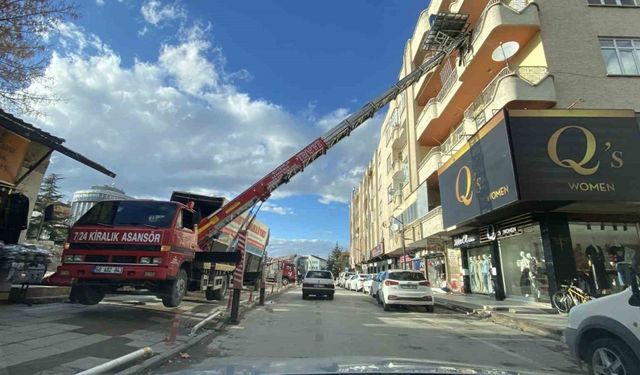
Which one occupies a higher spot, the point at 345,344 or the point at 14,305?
the point at 14,305

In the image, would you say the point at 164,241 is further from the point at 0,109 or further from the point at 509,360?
the point at 509,360

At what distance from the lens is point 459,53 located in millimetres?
21500

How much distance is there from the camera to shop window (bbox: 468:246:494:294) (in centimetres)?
2156

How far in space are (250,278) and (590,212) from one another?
16.0 meters

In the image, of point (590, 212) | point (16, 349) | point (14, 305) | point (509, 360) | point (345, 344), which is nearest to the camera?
point (16, 349)

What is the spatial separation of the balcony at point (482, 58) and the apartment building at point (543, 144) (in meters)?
0.06

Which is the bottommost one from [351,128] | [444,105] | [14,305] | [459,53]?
[14,305]

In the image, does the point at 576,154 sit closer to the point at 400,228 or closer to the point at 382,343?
the point at 382,343

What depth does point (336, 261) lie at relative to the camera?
335 feet

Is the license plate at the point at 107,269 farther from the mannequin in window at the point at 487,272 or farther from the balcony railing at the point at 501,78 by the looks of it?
the mannequin in window at the point at 487,272

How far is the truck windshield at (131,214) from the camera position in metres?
9.66

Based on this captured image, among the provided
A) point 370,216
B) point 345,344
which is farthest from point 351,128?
point 370,216

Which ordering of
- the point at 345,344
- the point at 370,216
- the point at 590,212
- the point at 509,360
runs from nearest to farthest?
the point at 509,360, the point at 345,344, the point at 590,212, the point at 370,216

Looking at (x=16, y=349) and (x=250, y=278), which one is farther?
(x=250, y=278)
